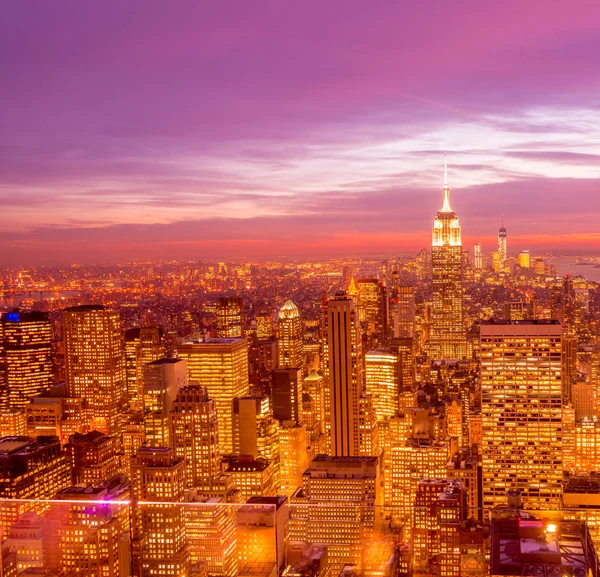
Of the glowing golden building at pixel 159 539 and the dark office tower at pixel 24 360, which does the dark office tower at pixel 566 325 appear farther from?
the dark office tower at pixel 24 360

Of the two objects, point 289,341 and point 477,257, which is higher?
point 477,257

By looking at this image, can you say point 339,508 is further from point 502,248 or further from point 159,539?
point 502,248

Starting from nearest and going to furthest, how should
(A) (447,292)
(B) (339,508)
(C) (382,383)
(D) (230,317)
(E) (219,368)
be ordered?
(B) (339,508), (E) (219,368), (D) (230,317), (C) (382,383), (A) (447,292)

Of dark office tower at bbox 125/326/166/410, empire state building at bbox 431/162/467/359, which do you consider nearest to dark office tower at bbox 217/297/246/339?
dark office tower at bbox 125/326/166/410

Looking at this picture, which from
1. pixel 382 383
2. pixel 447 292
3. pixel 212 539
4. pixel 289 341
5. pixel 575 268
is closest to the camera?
pixel 212 539

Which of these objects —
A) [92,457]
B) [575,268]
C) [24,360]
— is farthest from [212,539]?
[24,360]

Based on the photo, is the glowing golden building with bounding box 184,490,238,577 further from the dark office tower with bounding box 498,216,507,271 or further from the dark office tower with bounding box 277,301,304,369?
the dark office tower with bounding box 277,301,304,369
